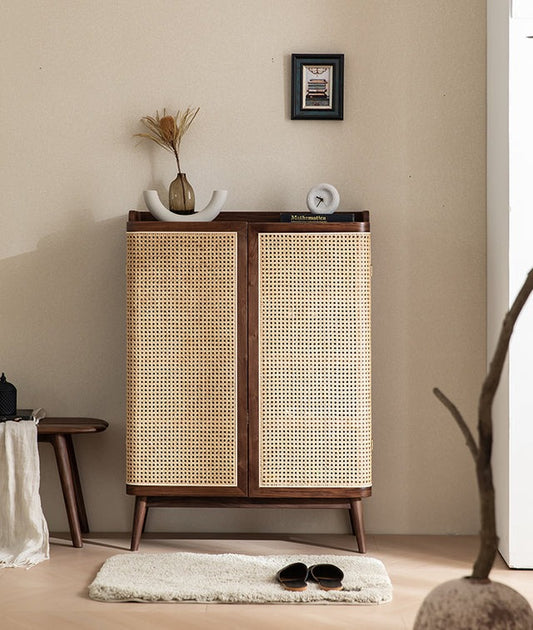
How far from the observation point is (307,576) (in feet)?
10.3

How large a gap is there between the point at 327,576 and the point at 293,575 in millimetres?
123

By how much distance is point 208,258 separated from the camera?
353cm

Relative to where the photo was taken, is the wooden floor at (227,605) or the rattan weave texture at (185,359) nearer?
the wooden floor at (227,605)

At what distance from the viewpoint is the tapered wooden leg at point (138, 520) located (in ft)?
11.7
